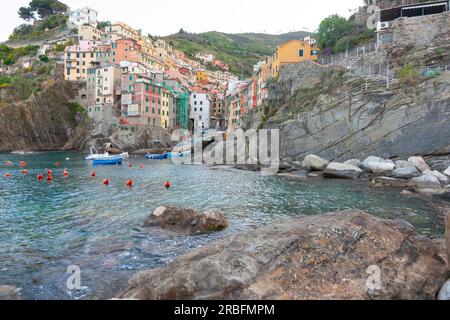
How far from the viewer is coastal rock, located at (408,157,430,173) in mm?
31433

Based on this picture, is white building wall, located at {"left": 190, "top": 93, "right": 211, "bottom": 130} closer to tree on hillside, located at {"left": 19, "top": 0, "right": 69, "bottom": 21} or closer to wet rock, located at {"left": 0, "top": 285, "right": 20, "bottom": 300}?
tree on hillside, located at {"left": 19, "top": 0, "right": 69, "bottom": 21}

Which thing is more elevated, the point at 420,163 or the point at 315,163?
the point at 420,163

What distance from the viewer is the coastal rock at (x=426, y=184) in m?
25.5

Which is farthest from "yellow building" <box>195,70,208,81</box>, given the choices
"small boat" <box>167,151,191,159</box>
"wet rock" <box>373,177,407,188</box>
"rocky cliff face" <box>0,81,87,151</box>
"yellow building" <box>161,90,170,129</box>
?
"wet rock" <box>373,177,407,188</box>

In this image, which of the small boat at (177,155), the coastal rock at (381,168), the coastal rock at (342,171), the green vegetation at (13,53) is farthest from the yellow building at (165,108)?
the green vegetation at (13,53)

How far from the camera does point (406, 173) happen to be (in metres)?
30.5

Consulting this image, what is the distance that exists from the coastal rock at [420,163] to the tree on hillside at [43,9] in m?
171

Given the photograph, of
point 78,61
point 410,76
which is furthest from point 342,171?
point 78,61

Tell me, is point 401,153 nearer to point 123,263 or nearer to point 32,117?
point 123,263

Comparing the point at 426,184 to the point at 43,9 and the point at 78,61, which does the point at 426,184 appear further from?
the point at 43,9

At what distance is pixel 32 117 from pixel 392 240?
9828 cm

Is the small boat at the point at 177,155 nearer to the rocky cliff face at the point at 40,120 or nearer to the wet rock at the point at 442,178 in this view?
the rocky cliff face at the point at 40,120

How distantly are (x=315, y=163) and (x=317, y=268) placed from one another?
32.6 meters
